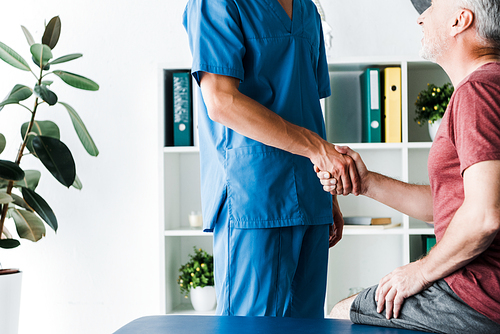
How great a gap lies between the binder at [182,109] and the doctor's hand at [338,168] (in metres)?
1.01

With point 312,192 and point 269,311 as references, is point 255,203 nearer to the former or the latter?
point 312,192

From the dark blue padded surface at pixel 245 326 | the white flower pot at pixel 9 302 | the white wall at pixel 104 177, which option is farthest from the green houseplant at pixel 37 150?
the dark blue padded surface at pixel 245 326

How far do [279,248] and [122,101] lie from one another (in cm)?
160

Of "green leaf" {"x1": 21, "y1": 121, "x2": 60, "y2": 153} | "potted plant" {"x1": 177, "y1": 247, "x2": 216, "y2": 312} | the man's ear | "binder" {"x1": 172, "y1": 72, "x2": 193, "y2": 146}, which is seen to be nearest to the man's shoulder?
the man's ear

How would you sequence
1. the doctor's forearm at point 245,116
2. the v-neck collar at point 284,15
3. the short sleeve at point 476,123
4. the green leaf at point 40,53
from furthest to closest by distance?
the green leaf at point 40,53
the v-neck collar at point 284,15
the doctor's forearm at point 245,116
the short sleeve at point 476,123

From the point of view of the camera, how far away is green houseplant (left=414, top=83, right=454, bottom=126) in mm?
1984

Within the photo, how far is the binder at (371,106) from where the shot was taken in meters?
1.99

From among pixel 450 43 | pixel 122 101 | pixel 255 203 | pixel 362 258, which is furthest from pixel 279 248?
pixel 122 101

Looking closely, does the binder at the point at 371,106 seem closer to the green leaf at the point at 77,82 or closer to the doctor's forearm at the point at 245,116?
the doctor's forearm at the point at 245,116

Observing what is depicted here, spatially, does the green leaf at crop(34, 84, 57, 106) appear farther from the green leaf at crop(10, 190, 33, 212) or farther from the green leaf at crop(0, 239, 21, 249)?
the green leaf at crop(0, 239, 21, 249)

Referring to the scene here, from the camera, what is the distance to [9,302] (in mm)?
1938

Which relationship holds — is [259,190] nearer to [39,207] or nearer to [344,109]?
[344,109]

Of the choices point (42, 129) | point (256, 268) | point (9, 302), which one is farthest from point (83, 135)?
point (256, 268)

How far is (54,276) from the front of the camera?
241cm
